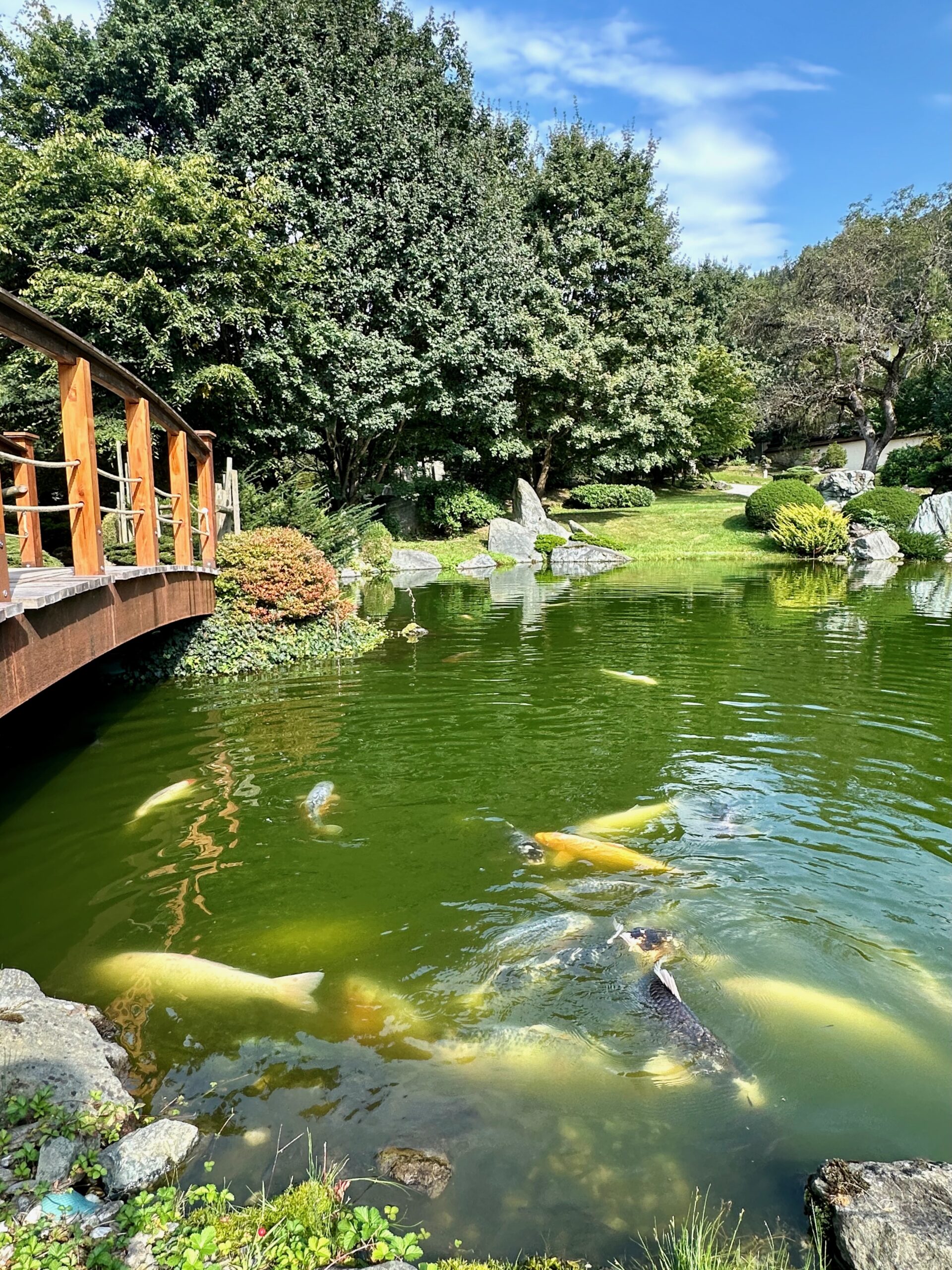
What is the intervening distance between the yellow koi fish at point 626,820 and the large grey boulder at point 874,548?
22841 mm

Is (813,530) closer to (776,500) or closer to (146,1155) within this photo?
(776,500)

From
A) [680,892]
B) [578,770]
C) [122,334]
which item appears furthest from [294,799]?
[122,334]

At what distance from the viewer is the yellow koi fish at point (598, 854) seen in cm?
518

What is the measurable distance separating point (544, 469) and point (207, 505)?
83.5 ft

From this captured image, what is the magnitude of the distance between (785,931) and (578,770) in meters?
2.71

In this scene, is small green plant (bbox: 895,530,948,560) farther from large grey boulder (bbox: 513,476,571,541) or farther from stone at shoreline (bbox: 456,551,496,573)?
stone at shoreline (bbox: 456,551,496,573)

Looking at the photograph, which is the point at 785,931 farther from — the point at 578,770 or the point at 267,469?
the point at 267,469

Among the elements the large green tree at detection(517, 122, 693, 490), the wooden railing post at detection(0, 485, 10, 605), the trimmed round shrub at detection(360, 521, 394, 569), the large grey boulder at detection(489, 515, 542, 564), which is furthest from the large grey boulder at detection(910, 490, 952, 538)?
the wooden railing post at detection(0, 485, 10, 605)

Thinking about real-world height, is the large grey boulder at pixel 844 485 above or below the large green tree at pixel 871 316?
below

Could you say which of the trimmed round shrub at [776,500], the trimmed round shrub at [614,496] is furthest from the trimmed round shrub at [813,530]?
the trimmed round shrub at [614,496]

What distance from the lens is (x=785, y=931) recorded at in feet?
14.6

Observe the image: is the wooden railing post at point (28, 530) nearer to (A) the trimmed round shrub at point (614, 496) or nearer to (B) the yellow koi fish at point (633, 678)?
(B) the yellow koi fish at point (633, 678)

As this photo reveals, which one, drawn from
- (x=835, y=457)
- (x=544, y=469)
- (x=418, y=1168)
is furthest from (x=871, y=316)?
(x=418, y=1168)

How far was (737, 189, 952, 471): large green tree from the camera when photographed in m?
33.3
